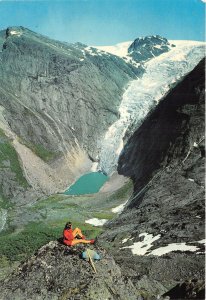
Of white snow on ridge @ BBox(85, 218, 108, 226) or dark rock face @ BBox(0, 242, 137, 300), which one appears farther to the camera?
white snow on ridge @ BBox(85, 218, 108, 226)

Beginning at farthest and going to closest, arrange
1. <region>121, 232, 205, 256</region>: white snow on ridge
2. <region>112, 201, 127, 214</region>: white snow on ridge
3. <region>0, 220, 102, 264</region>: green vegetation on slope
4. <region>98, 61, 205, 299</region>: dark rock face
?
<region>112, 201, 127, 214</region>: white snow on ridge
<region>0, 220, 102, 264</region>: green vegetation on slope
<region>121, 232, 205, 256</region>: white snow on ridge
<region>98, 61, 205, 299</region>: dark rock face

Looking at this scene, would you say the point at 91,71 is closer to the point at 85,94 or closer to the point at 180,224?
the point at 85,94

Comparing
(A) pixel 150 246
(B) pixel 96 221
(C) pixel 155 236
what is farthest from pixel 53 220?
(A) pixel 150 246

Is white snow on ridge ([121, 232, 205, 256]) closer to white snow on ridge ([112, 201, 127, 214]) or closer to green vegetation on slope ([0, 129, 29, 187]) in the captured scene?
white snow on ridge ([112, 201, 127, 214])

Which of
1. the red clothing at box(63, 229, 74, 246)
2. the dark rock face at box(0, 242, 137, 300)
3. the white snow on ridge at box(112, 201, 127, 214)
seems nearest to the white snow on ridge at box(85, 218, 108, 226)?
the white snow on ridge at box(112, 201, 127, 214)

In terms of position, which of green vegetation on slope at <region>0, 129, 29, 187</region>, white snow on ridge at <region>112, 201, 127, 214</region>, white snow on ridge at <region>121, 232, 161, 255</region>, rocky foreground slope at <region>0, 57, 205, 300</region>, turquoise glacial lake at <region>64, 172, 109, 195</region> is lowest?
white snow on ridge at <region>112, 201, 127, 214</region>

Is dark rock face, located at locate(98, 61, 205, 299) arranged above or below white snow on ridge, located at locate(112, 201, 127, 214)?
above

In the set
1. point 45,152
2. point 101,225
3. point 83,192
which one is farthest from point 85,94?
point 101,225
